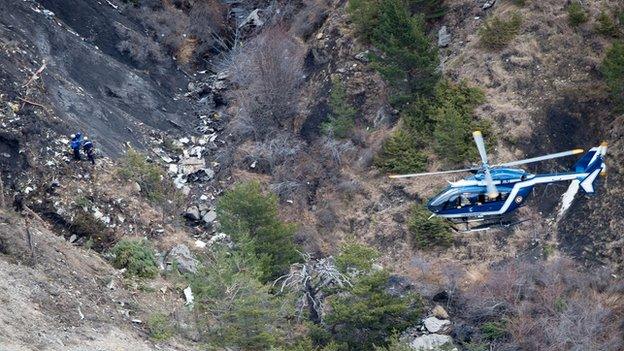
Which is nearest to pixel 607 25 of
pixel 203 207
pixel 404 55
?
pixel 404 55

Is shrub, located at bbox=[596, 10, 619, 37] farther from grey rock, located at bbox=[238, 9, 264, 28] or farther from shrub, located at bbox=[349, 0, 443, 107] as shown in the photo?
grey rock, located at bbox=[238, 9, 264, 28]

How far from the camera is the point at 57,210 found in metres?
30.2

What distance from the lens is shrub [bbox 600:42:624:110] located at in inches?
1222

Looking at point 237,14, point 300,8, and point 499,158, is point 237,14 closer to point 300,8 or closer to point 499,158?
point 300,8

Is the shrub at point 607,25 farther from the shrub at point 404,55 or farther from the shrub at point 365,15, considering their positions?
the shrub at point 365,15

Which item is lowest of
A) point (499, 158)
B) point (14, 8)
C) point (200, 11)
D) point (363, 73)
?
point (499, 158)

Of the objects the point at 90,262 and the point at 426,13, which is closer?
the point at 90,262

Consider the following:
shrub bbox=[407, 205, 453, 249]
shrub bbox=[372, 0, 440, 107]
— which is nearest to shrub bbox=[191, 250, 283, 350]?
shrub bbox=[407, 205, 453, 249]

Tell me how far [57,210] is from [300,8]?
16.7 m

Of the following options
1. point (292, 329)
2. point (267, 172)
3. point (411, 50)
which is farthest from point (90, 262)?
point (411, 50)

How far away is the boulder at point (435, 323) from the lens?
29.0m

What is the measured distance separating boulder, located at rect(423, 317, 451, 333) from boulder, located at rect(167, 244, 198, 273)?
22.7 feet

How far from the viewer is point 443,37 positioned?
37.2m

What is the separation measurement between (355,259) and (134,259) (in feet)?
20.7
